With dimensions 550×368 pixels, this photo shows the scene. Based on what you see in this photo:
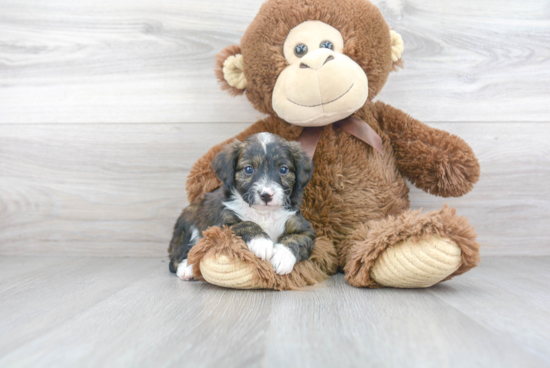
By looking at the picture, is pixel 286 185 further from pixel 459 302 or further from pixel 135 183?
pixel 135 183

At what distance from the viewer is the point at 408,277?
140 centimetres

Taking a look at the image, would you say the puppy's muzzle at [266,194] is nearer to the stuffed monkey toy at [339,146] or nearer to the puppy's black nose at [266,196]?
the puppy's black nose at [266,196]

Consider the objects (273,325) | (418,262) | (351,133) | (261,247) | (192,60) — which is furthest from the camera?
(192,60)

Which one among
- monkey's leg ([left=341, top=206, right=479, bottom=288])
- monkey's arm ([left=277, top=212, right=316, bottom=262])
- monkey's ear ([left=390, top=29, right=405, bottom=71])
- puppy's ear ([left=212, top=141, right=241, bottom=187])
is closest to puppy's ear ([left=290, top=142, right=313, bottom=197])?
monkey's arm ([left=277, top=212, right=316, bottom=262])

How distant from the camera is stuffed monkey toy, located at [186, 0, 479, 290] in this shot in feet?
4.73

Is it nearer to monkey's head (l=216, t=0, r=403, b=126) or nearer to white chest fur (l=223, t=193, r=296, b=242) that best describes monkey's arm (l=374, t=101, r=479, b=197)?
monkey's head (l=216, t=0, r=403, b=126)

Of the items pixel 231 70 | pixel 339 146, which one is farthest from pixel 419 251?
pixel 231 70

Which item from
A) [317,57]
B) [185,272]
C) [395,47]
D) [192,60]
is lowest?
[185,272]

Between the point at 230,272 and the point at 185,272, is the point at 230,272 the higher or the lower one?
the higher one

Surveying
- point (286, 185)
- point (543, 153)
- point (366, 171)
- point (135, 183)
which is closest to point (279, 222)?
point (286, 185)

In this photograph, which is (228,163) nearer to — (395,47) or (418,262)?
(418,262)

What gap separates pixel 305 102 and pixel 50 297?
117 centimetres

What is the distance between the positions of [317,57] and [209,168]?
66 cm

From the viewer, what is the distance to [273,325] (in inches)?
43.2
